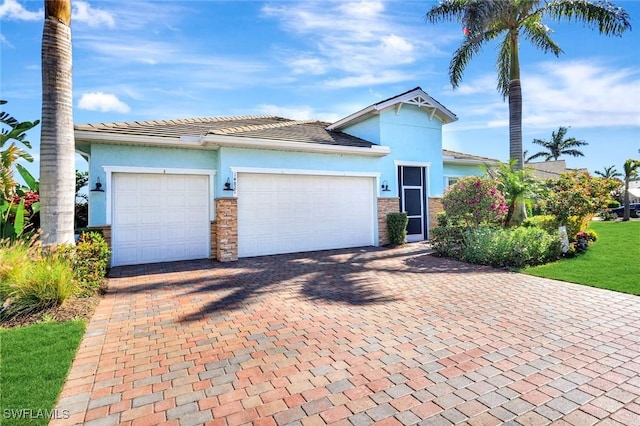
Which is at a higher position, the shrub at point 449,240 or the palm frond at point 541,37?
the palm frond at point 541,37

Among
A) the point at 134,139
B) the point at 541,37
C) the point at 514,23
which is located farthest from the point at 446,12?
the point at 134,139

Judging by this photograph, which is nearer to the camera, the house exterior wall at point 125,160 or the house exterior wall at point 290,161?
the house exterior wall at point 125,160

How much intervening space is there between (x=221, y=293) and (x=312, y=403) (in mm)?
4252

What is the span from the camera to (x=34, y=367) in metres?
3.58

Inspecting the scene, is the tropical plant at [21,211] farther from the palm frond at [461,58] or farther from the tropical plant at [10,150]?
the palm frond at [461,58]

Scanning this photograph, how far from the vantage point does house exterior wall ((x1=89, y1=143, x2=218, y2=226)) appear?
9516 millimetres

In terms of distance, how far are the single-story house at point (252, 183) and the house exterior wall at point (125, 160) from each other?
3 cm

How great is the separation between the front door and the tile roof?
7.59 ft

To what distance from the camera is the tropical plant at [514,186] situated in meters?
11.3

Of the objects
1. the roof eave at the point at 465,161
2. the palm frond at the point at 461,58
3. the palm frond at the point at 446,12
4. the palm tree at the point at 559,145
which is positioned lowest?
the roof eave at the point at 465,161

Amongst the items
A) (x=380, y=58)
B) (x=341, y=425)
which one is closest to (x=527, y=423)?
(x=341, y=425)

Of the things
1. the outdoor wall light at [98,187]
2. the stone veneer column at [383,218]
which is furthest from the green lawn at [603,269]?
the outdoor wall light at [98,187]

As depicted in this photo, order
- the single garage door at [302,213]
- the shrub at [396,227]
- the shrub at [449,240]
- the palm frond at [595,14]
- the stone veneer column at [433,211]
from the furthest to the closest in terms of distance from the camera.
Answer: the stone veneer column at [433,211]
the shrub at [396,227]
the palm frond at [595,14]
the single garage door at [302,213]
the shrub at [449,240]

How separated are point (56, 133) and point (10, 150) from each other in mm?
5318
